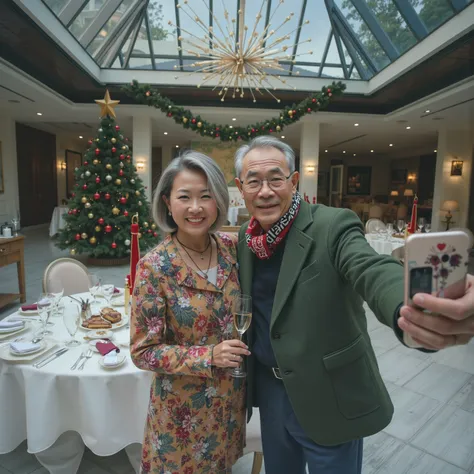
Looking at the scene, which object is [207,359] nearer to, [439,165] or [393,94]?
[393,94]

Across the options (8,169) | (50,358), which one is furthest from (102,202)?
(8,169)

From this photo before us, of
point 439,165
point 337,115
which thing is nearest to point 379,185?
point 439,165

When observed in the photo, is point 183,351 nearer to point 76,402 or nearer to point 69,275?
point 76,402

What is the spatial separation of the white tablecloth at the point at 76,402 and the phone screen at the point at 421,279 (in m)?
1.36

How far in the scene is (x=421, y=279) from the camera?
1.92 ft

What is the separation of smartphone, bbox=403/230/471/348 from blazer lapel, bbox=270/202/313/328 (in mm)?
471

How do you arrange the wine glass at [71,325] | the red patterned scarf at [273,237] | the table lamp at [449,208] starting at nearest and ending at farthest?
the red patterned scarf at [273,237]
the wine glass at [71,325]
the table lamp at [449,208]

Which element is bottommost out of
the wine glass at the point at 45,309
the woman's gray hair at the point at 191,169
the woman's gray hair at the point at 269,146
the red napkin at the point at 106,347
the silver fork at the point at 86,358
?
the silver fork at the point at 86,358

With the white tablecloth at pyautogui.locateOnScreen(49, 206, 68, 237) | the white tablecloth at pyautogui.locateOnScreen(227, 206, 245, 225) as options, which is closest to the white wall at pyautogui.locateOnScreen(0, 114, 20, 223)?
the white tablecloth at pyautogui.locateOnScreen(49, 206, 68, 237)

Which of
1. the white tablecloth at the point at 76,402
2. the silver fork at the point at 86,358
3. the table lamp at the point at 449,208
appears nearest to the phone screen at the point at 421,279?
the white tablecloth at the point at 76,402

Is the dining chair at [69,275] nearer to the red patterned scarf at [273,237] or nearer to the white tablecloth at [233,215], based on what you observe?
the red patterned scarf at [273,237]

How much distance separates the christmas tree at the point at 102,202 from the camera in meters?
6.32

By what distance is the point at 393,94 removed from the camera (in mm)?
8242

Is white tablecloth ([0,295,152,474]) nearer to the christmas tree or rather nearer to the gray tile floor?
the gray tile floor
